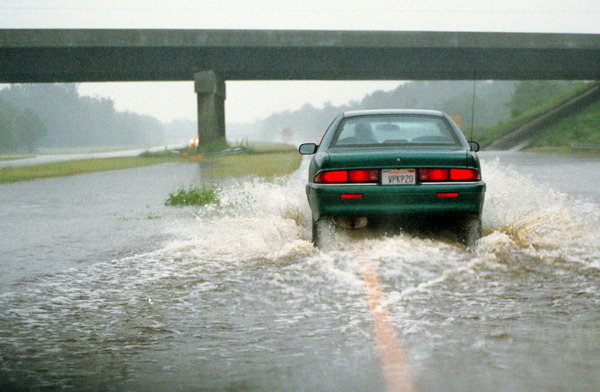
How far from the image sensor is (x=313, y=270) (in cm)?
709

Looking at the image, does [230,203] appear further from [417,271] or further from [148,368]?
[148,368]

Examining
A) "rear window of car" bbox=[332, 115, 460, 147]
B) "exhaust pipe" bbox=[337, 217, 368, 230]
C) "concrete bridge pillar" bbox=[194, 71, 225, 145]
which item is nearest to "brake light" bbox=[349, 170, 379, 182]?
"exhaust pipe" bbox=[337, 217, 368, 230]

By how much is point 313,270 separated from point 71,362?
2987mm

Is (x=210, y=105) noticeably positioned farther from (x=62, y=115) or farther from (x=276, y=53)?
(x=62, y=115)

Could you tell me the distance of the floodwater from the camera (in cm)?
420

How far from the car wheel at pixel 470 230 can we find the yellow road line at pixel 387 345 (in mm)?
1568

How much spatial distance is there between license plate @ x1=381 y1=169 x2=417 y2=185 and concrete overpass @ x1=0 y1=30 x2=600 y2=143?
3461 centimetres

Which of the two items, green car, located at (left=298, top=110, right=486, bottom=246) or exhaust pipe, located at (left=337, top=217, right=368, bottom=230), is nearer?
green car, located at (left=298, top=110, right=486, bottom=246)

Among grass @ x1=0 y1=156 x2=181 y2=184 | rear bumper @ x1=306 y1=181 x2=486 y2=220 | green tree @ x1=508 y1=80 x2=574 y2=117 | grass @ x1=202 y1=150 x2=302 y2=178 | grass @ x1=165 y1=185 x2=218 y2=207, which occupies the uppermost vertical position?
green tree @ x1=508 y1=80 x2=574 y2=117

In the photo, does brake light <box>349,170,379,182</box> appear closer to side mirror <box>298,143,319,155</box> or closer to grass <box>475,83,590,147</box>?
side mirror <box>298,143,319,155</box>

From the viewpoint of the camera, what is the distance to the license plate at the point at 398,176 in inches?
296

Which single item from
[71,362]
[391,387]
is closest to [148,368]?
[71,362]

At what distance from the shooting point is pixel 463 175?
757 centimetres

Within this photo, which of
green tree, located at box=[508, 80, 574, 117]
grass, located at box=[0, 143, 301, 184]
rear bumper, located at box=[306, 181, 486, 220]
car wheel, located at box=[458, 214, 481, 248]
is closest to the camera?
rear bumper, located at box=[306, 181, 486, 220]
